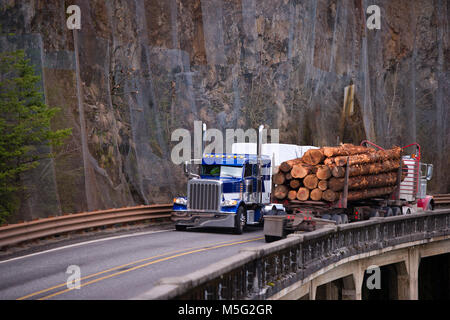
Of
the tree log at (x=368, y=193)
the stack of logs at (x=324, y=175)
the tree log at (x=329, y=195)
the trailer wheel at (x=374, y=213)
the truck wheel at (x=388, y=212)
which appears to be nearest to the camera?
the tree log at (x=329, y=195)

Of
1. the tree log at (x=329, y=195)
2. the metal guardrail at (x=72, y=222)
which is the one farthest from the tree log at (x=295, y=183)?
the metal guardrail at (x=72, y=222)

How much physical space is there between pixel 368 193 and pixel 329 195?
316 centimetres

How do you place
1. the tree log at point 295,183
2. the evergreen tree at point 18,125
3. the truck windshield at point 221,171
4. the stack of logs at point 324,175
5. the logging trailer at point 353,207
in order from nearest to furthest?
the logging trailer at point 353,207
the stack of logs at point 324,175
the tree log at point 295,183
the truck windshield at point 221,171
the evergreen tree at point 18,125

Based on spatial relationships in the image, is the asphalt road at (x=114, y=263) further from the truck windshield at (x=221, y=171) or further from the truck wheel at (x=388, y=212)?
the truck wheel at (x=388, y=212)

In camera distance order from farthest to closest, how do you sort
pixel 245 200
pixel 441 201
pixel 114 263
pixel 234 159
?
pixel 441 201
pixel 234 159
pixel 245 200
pixel 114 263

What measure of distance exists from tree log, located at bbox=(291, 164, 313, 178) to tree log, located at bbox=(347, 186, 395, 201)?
1741 millimetres

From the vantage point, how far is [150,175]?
31641 mm

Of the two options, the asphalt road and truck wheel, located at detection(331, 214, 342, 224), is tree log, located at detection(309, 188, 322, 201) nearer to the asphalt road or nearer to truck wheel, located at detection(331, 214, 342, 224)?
truck wheel, located at detection(331, 214, 342, 224)

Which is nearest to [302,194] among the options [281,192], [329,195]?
[281,192]

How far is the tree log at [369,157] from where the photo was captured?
60.4 ft

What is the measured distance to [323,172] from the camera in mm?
18094

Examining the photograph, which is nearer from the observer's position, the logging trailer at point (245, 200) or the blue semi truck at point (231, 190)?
the logging trailer at point (245, 200)

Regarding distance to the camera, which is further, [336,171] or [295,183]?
[295,183]

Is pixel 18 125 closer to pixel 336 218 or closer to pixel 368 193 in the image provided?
pixel 336 218
